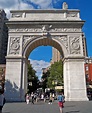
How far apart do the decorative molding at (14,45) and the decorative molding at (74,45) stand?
7.66 metres

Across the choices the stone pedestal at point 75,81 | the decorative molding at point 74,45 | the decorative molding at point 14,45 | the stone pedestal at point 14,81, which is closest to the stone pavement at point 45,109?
the stone pedestal at point 14,81

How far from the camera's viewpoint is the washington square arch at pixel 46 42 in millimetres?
21483

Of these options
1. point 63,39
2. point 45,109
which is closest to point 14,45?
point 63,39

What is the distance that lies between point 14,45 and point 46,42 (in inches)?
196

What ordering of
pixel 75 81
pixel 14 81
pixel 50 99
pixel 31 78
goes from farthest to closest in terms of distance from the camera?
pixel 31 78 → pixel 14 81 → pixel 75 81 → pixel 50 99

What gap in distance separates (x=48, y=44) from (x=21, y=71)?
21.2ft

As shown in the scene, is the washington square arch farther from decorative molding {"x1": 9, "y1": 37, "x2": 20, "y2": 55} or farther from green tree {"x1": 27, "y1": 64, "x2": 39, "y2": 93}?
green tree {"x1": 27, "y1": 64, "x2": 39, "y2": 93}

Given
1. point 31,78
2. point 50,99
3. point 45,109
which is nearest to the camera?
point 45,109

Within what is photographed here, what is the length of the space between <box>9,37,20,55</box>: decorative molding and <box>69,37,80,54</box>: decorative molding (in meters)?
7.66

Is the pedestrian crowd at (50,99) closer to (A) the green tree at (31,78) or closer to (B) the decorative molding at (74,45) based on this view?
(B) the decorative molding at (74,45)

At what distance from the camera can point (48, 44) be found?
83.9 ft

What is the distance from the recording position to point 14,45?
2317 cm

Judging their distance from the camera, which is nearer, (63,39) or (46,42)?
(63,39)

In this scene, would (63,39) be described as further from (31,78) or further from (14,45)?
(31,78)
